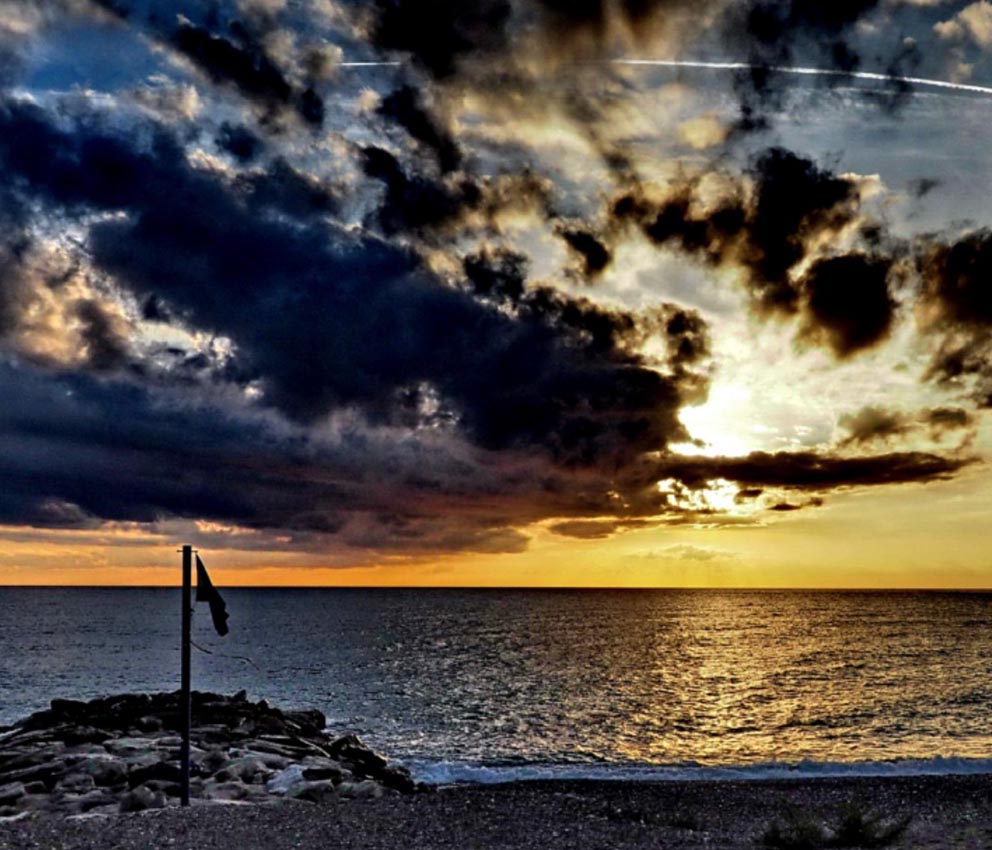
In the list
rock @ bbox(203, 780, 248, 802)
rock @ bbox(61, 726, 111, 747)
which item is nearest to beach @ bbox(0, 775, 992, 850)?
rock @ bbox(203, 780, 248, 802)

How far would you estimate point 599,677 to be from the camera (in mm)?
61719

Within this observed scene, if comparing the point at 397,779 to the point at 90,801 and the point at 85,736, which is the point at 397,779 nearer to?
the point at 90,801

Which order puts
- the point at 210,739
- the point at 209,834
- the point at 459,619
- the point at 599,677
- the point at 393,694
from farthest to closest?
the point at 459,619 → the point at 599,677 → the point at 393,694 → the point at 210,739 → the point at 209,834

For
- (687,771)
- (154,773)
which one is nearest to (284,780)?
(154,773)

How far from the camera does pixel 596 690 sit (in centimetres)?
5419

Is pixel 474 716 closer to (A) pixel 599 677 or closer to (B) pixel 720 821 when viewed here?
(A) pixel 599 677

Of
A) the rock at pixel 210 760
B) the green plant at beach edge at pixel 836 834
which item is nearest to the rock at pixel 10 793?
the rock at pixel 210 760

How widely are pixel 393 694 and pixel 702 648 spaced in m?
46.4

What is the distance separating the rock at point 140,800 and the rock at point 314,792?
3.31m

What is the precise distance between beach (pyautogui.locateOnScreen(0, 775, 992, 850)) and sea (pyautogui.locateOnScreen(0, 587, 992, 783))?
23.7ft

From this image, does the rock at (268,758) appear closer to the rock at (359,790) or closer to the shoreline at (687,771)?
the rock at (359,790)

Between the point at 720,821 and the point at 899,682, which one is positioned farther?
the point at 899,682

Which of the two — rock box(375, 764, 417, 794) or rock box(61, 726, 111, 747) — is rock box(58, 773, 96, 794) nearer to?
rock box(61, 726, 111, 747)

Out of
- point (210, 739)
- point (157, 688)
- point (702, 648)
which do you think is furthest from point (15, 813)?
point (702, 648)
